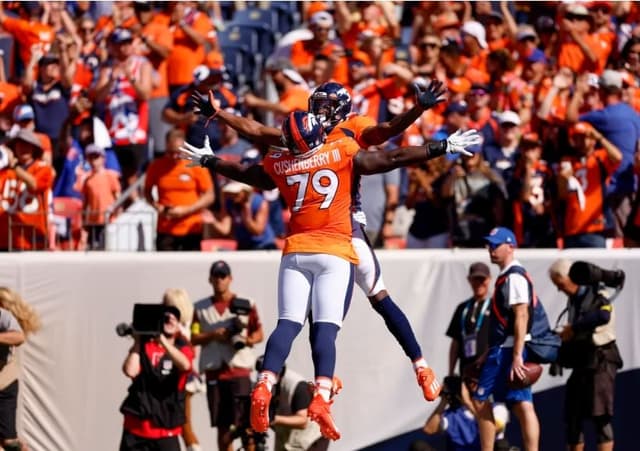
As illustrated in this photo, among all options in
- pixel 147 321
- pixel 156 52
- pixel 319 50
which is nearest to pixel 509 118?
pixel 319 50

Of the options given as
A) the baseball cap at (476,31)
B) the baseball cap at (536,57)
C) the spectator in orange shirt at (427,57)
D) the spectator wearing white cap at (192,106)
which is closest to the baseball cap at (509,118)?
the spectator in orange shirt at (427,57)

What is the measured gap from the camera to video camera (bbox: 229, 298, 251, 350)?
38.3ft

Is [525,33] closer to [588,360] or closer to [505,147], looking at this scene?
[505,147]

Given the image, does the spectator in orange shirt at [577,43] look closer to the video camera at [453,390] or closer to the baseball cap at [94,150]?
the video camera at [453,390]

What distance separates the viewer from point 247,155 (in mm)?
12812

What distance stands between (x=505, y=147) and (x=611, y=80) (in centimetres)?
109

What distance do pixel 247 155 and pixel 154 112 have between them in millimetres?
2087

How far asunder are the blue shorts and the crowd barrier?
180 cm

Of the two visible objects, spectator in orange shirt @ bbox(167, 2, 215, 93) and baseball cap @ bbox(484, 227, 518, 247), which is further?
spectator in orange shirt @ bbox(167, 2, 215, 93)

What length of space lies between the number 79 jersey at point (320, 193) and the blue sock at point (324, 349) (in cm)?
43

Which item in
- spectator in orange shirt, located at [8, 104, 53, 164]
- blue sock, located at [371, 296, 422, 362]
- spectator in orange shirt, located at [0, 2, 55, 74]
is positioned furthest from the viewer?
spectator in orange shirt, located at [0, 2, 55, 74]

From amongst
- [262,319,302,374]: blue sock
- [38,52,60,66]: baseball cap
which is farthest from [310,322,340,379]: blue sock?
[38,52,60,66]: baseball cap

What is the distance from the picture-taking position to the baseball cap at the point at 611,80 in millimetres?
12453

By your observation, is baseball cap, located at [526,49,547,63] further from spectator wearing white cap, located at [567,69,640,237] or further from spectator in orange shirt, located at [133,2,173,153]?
spectator in orange shirt, located at [133,2,173,153]
